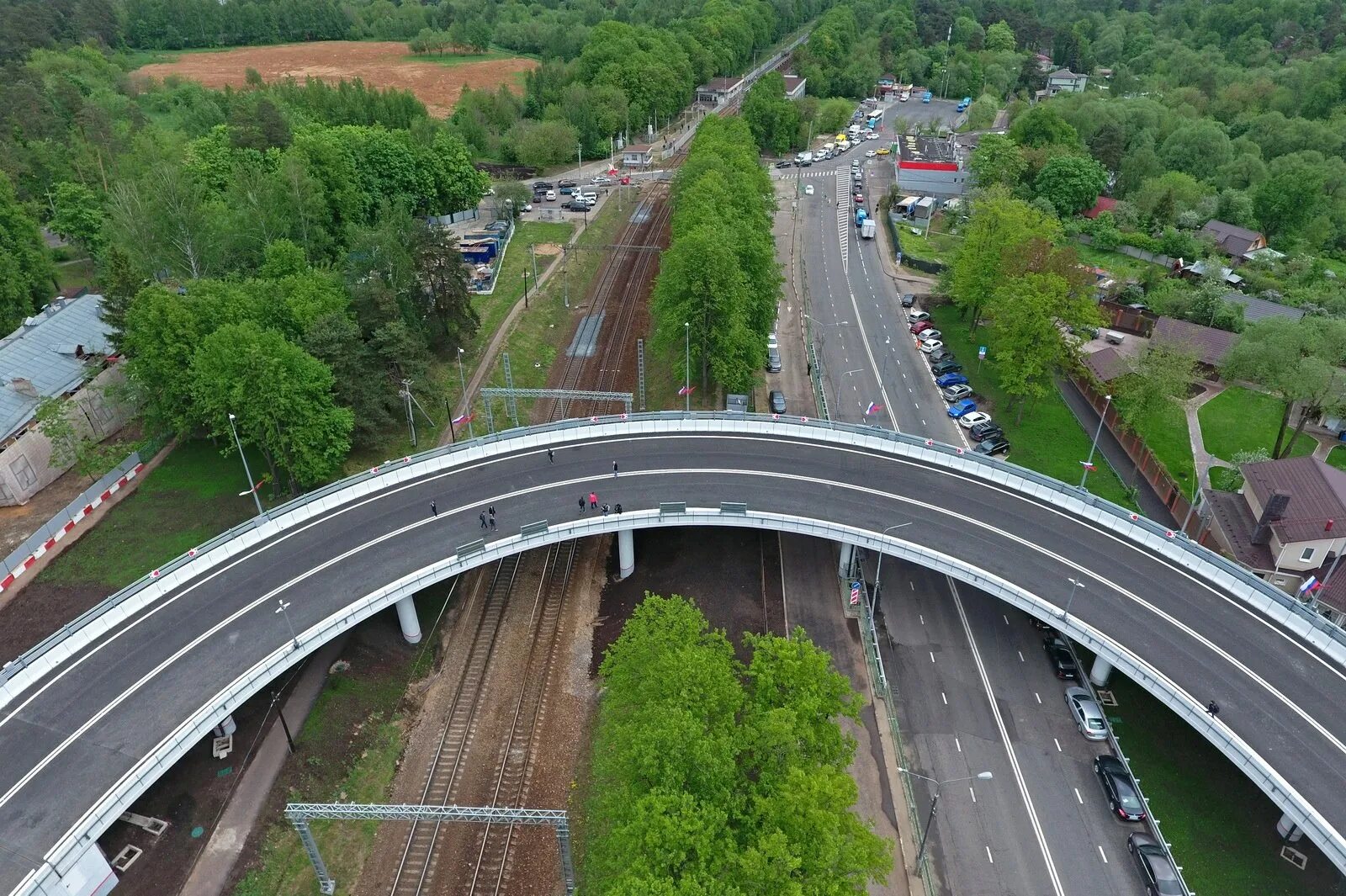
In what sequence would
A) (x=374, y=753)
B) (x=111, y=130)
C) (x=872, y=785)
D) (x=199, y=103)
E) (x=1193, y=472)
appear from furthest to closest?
(x=199, y=103), (x=111, y=130), (x=1193, y=472), (x=374, y=753), (x=872, y=785)

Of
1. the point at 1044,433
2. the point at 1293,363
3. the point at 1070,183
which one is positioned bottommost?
the point at 1044,433

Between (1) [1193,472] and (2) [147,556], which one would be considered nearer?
(2) [147,556]

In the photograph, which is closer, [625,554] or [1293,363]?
[625,554]

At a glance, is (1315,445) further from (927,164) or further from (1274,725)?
(927,164)

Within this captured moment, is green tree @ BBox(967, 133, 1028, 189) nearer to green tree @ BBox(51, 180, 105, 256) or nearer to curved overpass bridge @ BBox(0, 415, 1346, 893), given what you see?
curved overpass bridge @ BBox(0, 415, 1346, 893)

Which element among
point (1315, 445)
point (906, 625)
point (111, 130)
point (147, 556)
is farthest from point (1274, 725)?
point (111, 130)

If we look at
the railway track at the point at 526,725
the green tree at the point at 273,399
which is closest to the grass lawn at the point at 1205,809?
the railway track at the point at 526,725

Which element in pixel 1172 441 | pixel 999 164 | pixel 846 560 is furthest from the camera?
pixel 999 164

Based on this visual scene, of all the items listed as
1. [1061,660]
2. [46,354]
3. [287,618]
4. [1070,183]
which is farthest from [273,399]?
[1070,183]

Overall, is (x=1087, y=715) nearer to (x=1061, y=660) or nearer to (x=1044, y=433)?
(x=1061, y=660)
